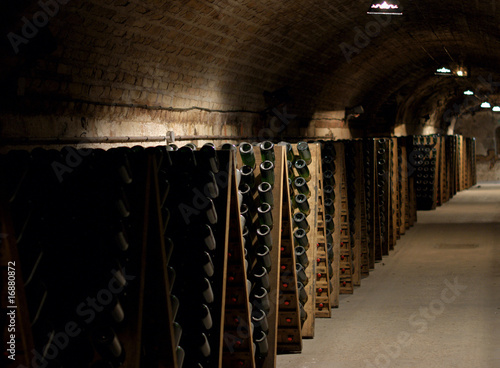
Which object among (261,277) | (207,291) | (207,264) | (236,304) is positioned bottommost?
(236,304)

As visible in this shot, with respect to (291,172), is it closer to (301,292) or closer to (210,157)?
(301,292)

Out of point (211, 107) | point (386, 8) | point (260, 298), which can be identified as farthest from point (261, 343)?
point (211, 107)

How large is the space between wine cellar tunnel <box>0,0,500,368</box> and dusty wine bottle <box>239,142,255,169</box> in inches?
0.6

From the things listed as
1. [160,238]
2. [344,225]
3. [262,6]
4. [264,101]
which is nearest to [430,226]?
[264,101]

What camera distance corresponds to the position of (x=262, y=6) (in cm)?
736

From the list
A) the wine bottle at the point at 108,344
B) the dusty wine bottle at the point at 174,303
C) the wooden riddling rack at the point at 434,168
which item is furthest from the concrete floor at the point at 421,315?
the wooden riddling rack at the point at 434,168

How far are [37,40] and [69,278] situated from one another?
225 centimetres

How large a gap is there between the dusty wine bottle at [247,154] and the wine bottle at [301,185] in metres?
1.10

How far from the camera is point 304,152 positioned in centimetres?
597

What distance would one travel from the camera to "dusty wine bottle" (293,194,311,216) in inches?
233

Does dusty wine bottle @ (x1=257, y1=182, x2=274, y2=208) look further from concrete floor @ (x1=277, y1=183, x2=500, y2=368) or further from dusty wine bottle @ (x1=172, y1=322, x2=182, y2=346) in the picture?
dusty wine bottle @ (x1=172, y1=322, x2=182, y2=346)

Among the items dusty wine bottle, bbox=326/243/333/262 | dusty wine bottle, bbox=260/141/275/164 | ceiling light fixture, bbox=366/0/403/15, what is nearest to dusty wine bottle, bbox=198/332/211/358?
dusty wine bottle, bbox=260/141/275/164

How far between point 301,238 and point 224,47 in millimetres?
3100

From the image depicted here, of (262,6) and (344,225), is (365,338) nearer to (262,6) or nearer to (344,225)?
(344,225)
